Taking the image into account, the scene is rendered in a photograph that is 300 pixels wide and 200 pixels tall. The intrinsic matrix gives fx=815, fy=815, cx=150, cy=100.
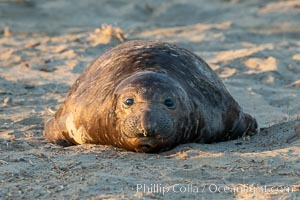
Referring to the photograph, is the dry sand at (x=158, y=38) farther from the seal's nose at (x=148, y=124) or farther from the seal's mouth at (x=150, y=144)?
the seal's nose at (x=148, y=124)

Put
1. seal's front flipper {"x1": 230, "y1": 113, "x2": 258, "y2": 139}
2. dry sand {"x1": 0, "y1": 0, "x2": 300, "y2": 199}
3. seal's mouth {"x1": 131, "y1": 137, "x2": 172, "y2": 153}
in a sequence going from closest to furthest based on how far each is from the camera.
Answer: dry sand {"x1": 0, "y1": 0, "x2": 300, "y2": 199}
seal's mouth {"x1": 131, "y1": 137, "x2": 172, "y2": 153}
seal's front flipper {"x1": 230, "y1": 113, "x2": 258, "y2": 139}

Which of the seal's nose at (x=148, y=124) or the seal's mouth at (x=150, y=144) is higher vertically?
the seal's nose at (x=148, y=124)

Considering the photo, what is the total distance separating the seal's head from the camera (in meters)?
5.11

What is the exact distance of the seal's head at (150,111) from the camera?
5109mm

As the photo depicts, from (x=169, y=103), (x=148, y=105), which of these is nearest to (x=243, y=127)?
(x=169, y=103)

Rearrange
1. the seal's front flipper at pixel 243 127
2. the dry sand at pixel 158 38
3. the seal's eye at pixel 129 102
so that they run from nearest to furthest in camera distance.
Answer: the dry sand at pixel 158 38 → the seal's eye at pixel 129 102 → the seal's front flipper at pixel 243 127

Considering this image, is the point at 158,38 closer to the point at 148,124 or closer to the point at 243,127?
the point at 243,127

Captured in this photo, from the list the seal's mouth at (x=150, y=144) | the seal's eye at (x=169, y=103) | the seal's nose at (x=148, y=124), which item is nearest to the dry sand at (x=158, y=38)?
the seal's mouth at (x=150, y=144)

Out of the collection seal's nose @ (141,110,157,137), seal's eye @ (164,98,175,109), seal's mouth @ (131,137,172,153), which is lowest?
seal's mouth @ (131,137,172,153)

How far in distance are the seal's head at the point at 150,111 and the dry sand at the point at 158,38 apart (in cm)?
10

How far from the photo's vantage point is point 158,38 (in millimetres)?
11844

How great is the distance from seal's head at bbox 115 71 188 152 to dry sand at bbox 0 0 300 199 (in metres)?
0.10

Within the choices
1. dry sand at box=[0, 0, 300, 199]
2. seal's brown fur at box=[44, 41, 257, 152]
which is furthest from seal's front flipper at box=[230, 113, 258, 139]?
dry sand at box=[0, 0, 300, 199]

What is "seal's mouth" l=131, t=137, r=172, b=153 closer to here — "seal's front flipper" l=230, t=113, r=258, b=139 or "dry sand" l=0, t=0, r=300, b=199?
"dry sand" l=0, t=0, r=300, b=199
